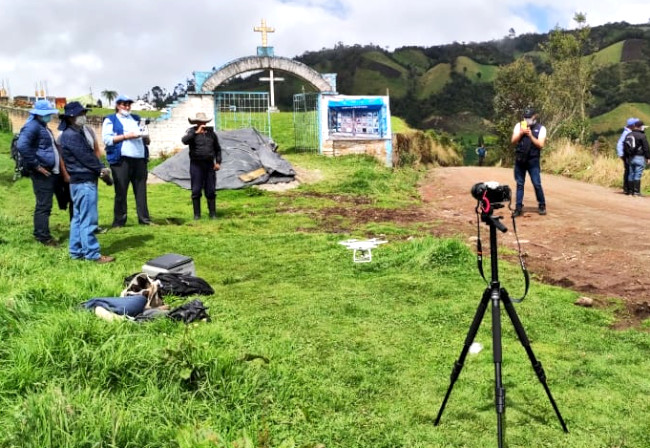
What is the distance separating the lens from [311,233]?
841 cm

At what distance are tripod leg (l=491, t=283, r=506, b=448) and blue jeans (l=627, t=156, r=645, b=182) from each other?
34.6ft

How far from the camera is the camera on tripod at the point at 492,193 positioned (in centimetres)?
288

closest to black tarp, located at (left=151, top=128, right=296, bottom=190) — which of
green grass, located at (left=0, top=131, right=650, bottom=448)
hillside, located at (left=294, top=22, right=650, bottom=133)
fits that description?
green grass, located at (left=0, top=131, right=650, bottom=448)

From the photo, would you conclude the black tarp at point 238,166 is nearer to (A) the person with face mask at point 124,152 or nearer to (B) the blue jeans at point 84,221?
(A) the person with face mask at point 124,152

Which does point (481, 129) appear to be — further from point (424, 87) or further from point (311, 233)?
point (311, 233)

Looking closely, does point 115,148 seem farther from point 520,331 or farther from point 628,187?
point 628,187

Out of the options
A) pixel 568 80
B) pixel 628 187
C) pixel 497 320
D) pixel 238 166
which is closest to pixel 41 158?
pixel 497 320

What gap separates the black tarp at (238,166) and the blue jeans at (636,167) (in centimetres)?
777

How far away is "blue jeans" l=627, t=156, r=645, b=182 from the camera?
38.2 feet

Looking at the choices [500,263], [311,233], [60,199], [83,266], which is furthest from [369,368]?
[60,199]

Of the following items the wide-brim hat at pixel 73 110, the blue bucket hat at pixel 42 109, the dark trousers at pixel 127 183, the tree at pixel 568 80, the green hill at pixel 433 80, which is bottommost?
the dark trousers at pixel 127 183

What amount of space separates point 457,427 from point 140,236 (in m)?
5.99

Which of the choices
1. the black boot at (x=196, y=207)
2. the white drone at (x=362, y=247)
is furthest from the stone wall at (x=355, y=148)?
the white drone at (x=362, y=247)

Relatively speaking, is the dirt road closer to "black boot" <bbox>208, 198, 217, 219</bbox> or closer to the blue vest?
"black boot" <bbox>208, 198, 217, 219</bbox>
